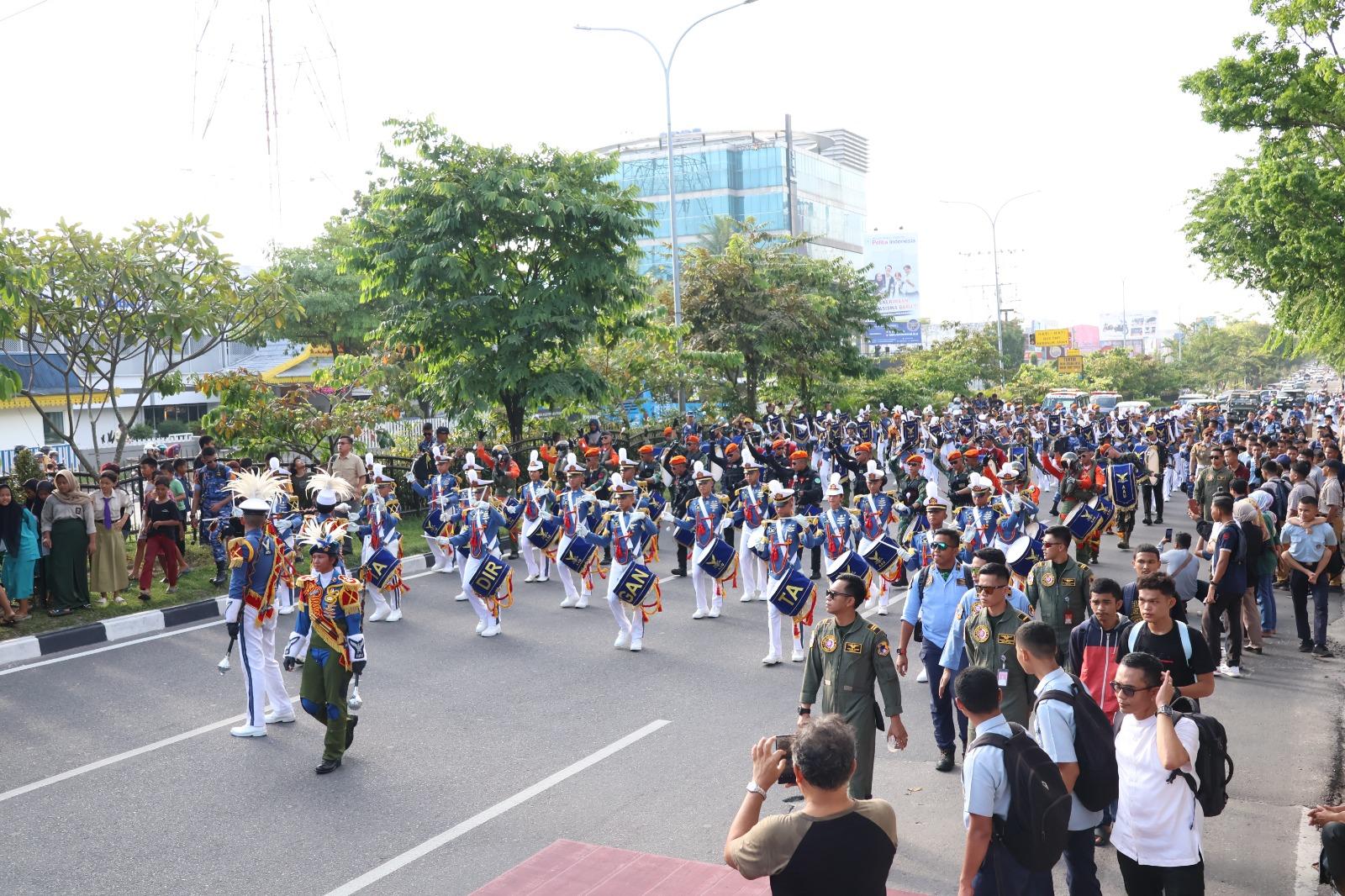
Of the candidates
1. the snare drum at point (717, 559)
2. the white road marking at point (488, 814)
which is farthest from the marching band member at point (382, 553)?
the white road marking at point (488, 814)

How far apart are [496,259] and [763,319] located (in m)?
12.0

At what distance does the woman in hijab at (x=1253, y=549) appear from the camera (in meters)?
10.7

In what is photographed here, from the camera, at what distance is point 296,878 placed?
21.2 feet

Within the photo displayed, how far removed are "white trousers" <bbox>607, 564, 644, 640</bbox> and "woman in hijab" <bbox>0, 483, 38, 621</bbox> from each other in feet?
21.5

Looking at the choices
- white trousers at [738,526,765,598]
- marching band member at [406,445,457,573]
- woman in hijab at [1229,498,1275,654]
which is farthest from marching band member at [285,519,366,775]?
woman in hijab at [1229,498,1275,654]

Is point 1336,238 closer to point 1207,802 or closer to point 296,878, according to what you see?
point 1207,802

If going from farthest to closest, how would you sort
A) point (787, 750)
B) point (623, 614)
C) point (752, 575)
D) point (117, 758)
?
point (752, 575) < point (623, 614) < point (117, 758) < point (787, 750)

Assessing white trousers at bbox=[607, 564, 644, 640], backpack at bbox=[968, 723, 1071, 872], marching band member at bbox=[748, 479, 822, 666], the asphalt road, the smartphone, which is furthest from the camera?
white trousers at bbox=[607, 564, 644, 640]

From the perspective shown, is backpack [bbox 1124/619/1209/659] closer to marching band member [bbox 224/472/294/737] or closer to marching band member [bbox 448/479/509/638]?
marching band member [bbox 224/472/294/737]

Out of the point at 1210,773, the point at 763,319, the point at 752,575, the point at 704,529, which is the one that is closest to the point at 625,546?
the point at 704,529

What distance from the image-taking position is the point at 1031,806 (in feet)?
14.2

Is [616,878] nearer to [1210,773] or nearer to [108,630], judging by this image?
[1210,773]

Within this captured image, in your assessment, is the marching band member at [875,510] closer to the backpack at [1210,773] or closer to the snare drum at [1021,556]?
the snare drum at [1021,556]

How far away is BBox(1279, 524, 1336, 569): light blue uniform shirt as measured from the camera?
10555 millimetres
